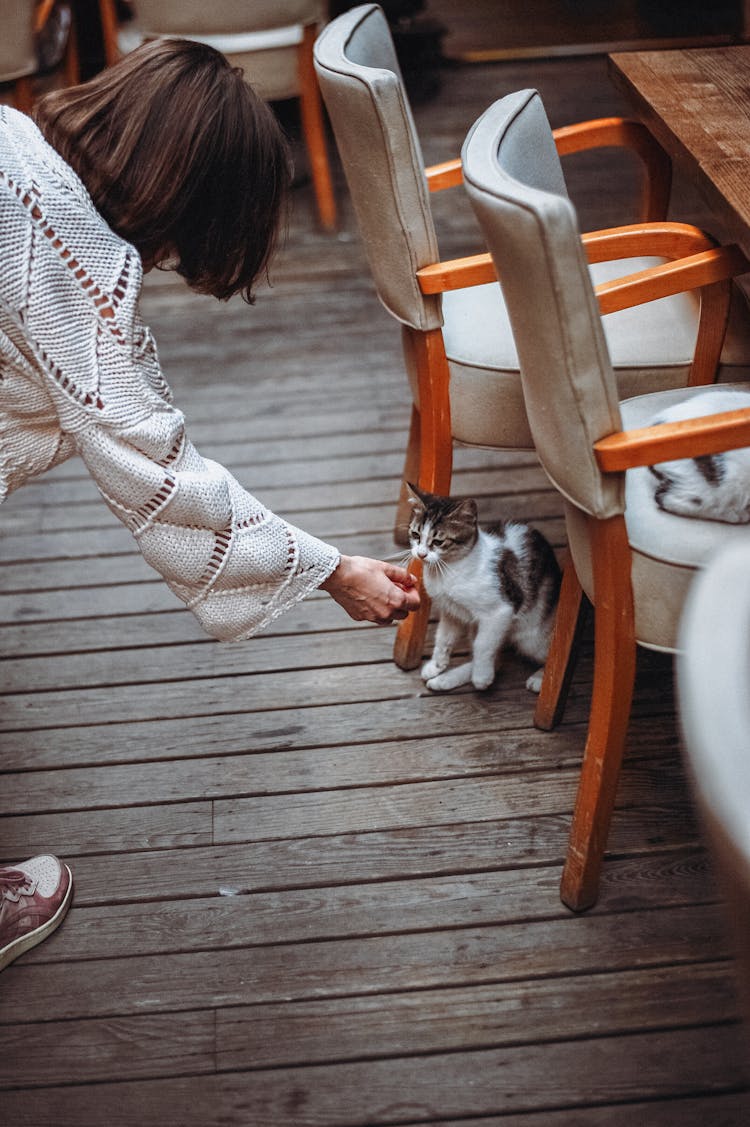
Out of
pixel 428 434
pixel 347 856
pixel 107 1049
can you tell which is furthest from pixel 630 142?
pixel 107 1049

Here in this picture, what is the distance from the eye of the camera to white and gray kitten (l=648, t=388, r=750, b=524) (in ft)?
4.30

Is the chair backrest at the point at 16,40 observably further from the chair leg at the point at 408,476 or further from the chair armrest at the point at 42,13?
the chair leg at the point at 408,476

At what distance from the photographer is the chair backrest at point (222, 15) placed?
11.3 ft

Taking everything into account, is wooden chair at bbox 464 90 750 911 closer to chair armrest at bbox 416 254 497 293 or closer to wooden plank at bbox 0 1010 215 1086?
chair armrest at bbox 416 254 497 293

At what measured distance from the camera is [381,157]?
1.59m

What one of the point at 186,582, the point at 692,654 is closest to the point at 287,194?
the point at 186,582

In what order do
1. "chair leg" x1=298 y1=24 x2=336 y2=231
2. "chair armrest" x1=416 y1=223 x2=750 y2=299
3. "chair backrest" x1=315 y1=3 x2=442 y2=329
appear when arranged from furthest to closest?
Answer: "chair leg" x1=298 y1=24 x2=336 y2=231
"chair armrest" x1=416 y1=223 x2=750 y2=299
"chair backrest" x1=315 y1=3 x2=442 y2=329

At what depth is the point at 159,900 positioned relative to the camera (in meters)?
1.59

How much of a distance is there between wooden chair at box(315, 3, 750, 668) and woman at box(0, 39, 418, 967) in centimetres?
38

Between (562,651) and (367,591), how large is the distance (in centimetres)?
45

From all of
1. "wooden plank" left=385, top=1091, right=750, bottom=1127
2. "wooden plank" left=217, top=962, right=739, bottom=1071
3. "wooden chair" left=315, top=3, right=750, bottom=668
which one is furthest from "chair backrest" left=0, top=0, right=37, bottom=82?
"wooden plank" left=385, top=1091, right=750, bottom=1127

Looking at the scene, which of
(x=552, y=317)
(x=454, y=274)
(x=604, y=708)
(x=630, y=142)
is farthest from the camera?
(x=630, y=142)

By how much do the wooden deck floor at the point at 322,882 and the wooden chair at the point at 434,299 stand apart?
337 mm

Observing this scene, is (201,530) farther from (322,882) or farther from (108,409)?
(322,882)
